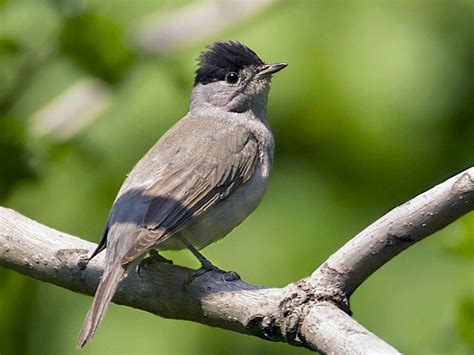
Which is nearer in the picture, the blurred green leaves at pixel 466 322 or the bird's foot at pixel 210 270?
the bird's foot at pixel 210 270

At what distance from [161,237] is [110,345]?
1.27 metres

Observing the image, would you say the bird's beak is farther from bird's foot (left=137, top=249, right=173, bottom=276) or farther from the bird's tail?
the bird's tail

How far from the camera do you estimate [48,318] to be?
229 inches

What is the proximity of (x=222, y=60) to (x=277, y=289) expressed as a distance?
7.74 ft

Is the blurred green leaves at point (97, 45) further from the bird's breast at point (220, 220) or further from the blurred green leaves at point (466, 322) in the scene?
the blurred green leaves at point (466, 322)

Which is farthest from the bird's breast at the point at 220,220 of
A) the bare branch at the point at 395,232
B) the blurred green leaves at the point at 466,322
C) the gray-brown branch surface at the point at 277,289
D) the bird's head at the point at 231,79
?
the bare branch at the point at 395,232

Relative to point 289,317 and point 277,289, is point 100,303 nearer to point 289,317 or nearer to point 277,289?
point 277,289

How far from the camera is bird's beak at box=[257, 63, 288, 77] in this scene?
5.73 m

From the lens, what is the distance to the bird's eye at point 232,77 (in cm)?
600

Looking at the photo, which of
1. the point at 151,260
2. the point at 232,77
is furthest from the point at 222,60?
the point at 151,260

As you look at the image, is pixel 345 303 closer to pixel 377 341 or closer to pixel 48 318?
pixel 377 341

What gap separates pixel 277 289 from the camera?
386cm

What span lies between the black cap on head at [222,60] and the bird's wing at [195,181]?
42 centimetres

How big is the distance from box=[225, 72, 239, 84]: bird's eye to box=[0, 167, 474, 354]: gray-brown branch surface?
169 cm
